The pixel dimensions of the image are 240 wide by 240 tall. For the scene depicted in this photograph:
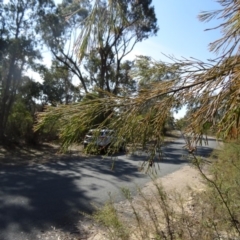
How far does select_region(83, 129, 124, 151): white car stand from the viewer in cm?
268

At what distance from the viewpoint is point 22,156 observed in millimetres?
17625

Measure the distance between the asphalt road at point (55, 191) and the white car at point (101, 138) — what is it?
21 centimetres

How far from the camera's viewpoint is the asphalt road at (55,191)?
5.62m

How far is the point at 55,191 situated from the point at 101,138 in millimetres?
6295

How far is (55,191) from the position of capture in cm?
859

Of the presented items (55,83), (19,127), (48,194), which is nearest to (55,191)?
(48,194)

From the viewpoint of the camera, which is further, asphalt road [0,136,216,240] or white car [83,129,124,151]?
asphalt road [0,136,216,240]

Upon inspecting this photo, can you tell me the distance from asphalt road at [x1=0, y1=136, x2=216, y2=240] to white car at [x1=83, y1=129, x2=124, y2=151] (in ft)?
0.68

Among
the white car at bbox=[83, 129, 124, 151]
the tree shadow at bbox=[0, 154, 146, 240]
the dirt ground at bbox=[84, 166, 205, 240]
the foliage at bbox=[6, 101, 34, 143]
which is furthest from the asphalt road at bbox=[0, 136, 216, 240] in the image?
the foliage at bbox=[6, 101, 34, 143]

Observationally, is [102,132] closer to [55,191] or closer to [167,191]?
[167,191]

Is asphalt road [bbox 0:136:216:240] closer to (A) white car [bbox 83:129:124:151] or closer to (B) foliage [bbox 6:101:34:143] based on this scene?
(A) white car [bbox 83:129:124:151]

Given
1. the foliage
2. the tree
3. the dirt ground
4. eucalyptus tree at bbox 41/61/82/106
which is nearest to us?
the tree

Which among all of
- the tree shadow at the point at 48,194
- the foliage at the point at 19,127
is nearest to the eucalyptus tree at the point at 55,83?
the foliage at the point at 19,127

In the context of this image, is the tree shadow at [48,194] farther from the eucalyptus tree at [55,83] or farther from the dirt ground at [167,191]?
the eucalyptus tree at [55,83]
